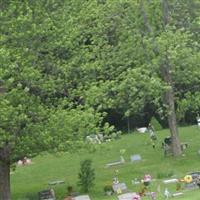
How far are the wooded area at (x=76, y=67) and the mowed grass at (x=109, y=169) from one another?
1.43 meters

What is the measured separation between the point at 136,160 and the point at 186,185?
9690 millimetres

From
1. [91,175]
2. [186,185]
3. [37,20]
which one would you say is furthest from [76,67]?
[186,185]

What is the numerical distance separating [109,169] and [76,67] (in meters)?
7.52

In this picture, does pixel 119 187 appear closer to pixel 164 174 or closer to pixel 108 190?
pixel 108 190

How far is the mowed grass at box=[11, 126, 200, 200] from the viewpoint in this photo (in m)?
25.9

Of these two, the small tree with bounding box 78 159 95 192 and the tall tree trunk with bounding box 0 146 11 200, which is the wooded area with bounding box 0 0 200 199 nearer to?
the tall tree trunk with bounding box 0 146 11 200

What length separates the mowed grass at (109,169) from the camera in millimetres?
25922

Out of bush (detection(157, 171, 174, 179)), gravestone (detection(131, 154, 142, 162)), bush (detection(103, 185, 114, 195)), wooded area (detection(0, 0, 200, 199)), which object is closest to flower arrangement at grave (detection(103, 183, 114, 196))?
bush (detection(103, 185, 114, 195))

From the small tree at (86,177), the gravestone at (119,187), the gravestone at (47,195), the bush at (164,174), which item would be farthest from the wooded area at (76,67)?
the bush at (164,174)

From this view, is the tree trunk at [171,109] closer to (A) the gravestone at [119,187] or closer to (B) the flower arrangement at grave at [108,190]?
(A) the gravestone at [119,187]

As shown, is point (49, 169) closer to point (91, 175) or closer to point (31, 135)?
point (91, 175)

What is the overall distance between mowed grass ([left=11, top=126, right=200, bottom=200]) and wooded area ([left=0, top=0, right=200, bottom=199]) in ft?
4.70

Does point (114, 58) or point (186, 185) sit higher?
point (114, 58)

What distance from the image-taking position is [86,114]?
74.2ft
